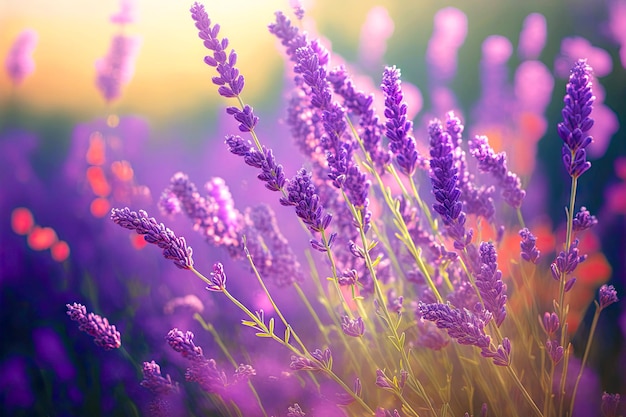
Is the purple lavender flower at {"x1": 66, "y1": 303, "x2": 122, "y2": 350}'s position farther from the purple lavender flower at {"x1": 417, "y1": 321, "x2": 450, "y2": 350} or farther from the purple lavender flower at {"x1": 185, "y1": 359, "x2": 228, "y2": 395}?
the purple lavender flower at {"x1": 417, "y1": 321, "x2": 450, "y2": 350}

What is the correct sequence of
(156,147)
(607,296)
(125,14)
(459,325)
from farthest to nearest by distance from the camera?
1. (156,147)
2. (125,14)
3. (607,296)
4. (459,325)

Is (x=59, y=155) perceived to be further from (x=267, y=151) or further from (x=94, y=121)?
(x=267, y=151)

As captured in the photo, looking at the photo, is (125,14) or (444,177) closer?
(444,177)

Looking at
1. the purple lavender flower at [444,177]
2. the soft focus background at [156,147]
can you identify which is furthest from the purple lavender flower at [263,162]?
the soft focus background at [156,147]

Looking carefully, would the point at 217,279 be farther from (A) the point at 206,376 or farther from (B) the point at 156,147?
(B) the point at 156,147

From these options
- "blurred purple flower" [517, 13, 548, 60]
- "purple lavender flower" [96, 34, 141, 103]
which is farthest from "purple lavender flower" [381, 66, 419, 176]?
"purple lavender flower" [96, 34, 141, 103]

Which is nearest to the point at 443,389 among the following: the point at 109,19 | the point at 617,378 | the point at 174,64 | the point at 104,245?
the point at 617,378

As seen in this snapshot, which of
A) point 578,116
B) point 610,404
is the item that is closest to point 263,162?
point 578,116
